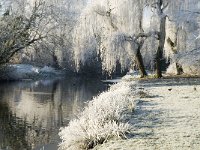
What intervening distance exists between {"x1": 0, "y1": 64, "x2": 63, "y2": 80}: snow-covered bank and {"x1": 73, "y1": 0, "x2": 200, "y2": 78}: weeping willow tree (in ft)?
51.6

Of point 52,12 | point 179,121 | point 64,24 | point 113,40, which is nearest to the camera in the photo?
point 179,121

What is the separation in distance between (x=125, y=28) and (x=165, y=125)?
634 inches

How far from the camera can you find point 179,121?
10.3 meters

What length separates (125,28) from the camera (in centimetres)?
2556

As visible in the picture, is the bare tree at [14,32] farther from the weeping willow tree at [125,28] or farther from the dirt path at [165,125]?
the dirt path at [165,125]

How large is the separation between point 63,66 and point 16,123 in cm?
3651

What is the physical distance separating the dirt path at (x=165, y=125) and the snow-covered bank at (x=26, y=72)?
2881 cm

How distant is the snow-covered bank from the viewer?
42.5 metres

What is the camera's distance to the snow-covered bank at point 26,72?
42.5 meters

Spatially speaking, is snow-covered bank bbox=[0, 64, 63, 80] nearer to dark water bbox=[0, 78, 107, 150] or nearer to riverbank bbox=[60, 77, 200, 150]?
dark water bbox=[0, 78, 107, 150]

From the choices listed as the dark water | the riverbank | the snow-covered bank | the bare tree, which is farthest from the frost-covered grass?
the snow-covered bank

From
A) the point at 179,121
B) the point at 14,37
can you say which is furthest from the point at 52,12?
the point at 179,121

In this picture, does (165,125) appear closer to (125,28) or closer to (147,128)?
(147,128)

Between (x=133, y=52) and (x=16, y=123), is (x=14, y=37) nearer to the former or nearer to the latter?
(x=133, y=52)
